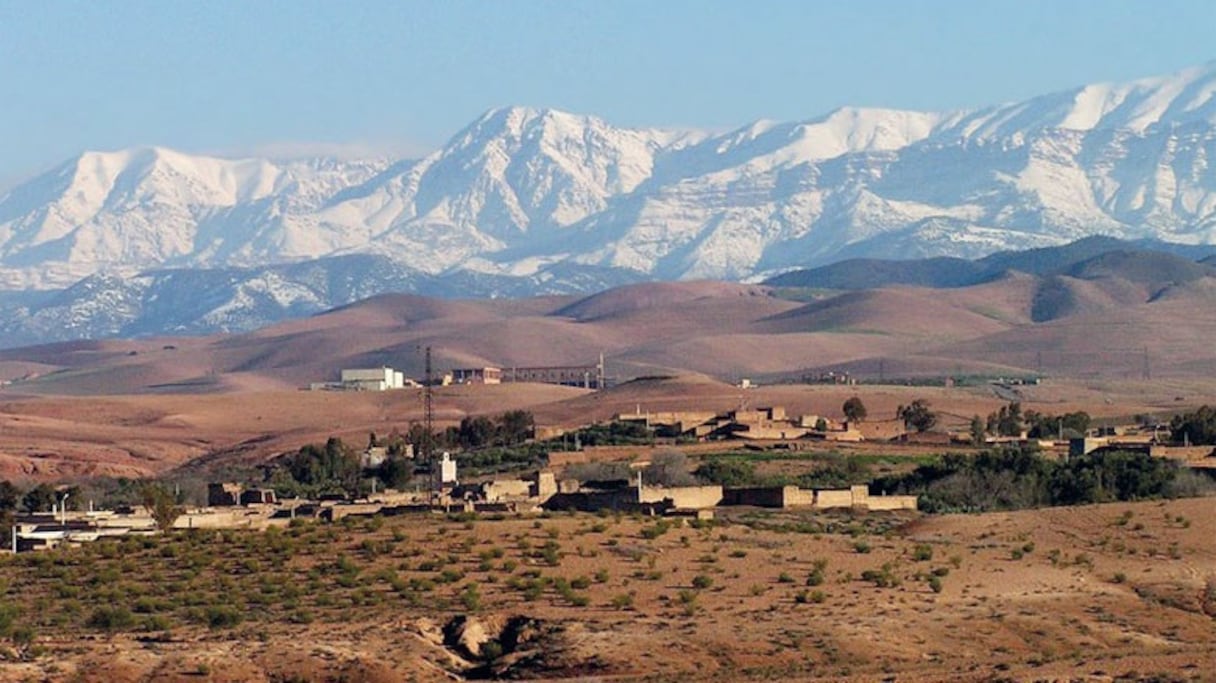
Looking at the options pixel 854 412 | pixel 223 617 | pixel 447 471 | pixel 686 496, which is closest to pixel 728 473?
pixel 447 471

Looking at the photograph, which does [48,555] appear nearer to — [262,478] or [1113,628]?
[1113,628]

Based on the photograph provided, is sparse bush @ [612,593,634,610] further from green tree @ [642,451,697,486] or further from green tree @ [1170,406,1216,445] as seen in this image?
green tree @ [1170,406,1216,445]

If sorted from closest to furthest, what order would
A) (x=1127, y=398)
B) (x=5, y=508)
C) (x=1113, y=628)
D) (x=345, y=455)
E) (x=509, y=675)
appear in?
(x=509, y=675) → (x=1113, y=628) → (x=5, y=508) → (x=345, y=455) → (x=1127, y=398)

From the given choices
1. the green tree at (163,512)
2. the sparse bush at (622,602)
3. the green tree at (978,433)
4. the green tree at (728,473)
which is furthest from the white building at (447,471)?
the sparse bush at (622,602)

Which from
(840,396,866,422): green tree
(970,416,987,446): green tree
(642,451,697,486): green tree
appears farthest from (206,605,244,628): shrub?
(840,396,866,422): green tree

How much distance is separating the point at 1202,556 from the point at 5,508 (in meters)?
40.5

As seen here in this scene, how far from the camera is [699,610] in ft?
156

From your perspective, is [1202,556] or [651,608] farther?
[1202,556]

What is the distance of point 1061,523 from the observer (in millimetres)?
62219

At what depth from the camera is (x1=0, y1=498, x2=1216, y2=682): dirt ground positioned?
140ft

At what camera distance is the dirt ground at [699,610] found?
42594 millimetres

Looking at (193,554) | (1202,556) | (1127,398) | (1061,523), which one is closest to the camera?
(193,554)

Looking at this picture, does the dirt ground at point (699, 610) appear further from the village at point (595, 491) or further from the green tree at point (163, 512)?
the village at point (595, 491)

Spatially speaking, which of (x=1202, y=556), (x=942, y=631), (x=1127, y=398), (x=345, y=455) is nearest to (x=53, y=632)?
(x=942, y=631)
